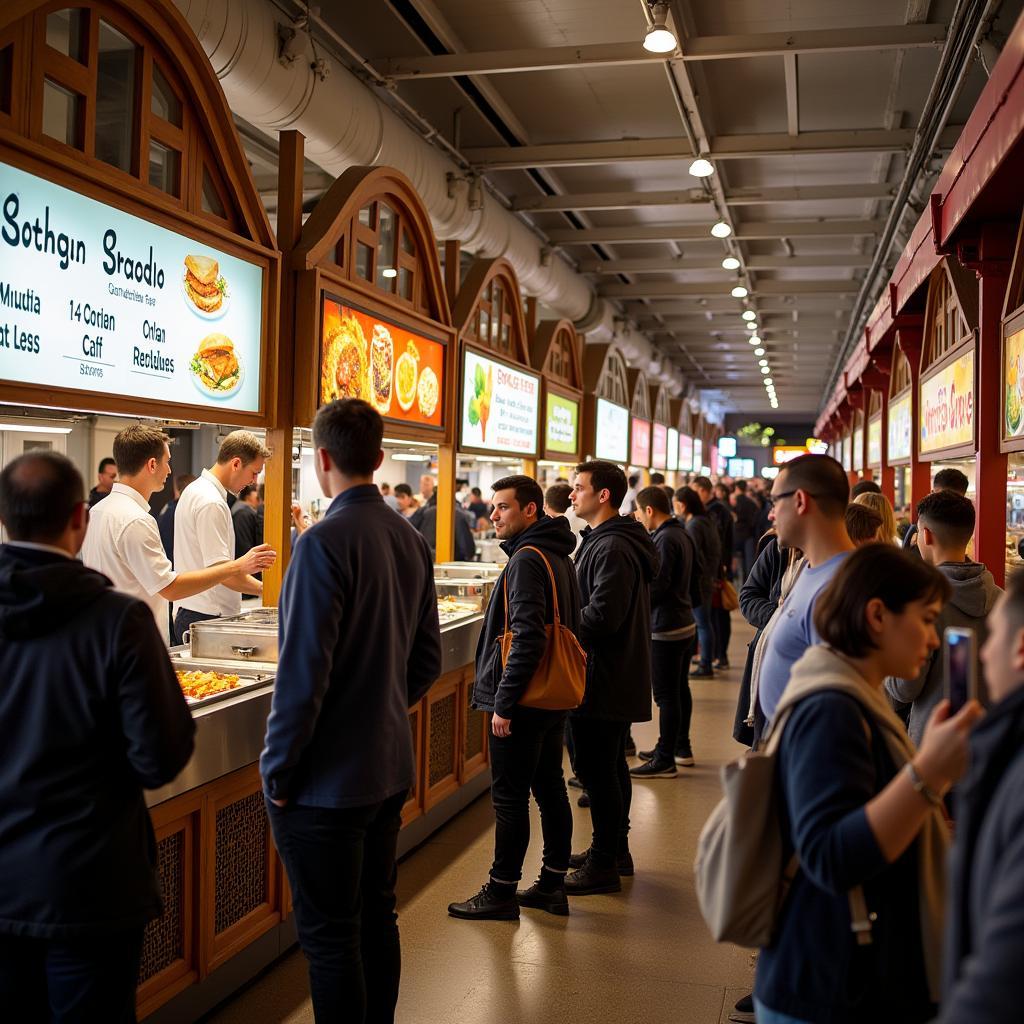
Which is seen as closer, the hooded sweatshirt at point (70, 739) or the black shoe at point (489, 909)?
the hooded sweatshirt at point (70, 739)

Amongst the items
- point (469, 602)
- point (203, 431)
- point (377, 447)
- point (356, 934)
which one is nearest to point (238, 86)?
point (469, 602)

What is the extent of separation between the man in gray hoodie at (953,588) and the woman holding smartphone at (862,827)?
1619 mm

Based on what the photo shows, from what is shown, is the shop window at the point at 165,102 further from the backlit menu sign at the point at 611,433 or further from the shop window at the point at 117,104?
the backlit menu sign at the point at 611,433

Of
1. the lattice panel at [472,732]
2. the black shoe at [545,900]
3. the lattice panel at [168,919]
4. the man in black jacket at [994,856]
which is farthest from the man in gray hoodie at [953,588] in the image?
the lattice panel at [472,732]

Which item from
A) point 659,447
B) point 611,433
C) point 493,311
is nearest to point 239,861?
point 493,311

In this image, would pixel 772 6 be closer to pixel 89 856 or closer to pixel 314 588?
pixel 314 588

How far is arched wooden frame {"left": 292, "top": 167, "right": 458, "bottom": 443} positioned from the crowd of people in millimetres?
855

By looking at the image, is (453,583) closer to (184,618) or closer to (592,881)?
(184,618)

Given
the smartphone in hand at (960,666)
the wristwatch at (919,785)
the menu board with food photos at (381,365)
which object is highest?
the menu board with food photos at (381,365)

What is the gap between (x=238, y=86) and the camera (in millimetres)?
5238

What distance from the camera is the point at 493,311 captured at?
290 inches

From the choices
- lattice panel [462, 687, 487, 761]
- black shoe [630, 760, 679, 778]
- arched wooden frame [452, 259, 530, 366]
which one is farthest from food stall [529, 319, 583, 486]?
lattice panel [462, 687, 487, 761]

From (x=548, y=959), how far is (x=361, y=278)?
3217 millimetres

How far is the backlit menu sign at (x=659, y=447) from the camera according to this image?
13898mm
